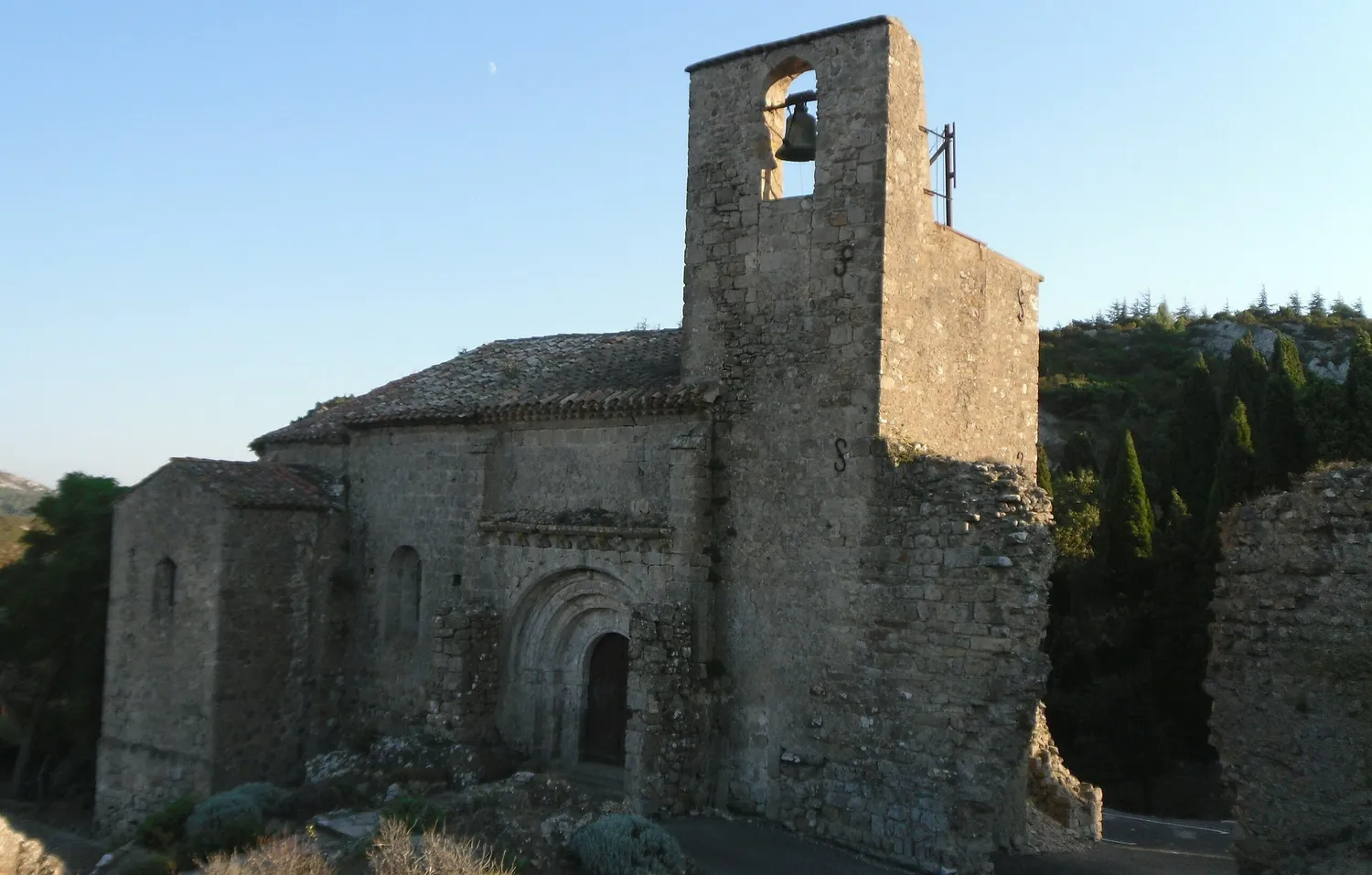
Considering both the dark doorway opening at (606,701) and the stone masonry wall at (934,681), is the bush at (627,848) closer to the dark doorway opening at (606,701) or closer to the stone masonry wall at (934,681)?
the stone masonry wall at (934,681)

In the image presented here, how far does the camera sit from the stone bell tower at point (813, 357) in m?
12.1

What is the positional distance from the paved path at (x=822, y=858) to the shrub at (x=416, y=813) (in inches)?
106

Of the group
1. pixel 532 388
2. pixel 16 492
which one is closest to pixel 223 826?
pixel 532 388

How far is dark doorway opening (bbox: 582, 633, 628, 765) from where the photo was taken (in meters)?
14.6

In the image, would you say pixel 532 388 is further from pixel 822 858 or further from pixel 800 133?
pixel 822 858

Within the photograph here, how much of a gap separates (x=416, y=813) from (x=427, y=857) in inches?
102

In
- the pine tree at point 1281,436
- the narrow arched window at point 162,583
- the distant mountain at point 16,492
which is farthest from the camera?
the distant mountain at point 16,492

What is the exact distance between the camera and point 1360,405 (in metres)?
20.5

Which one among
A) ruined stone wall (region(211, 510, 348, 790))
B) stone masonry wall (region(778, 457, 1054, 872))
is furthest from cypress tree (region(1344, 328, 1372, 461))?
ruined stone wall (region(211, 510, 348, 790))

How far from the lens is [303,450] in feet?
60.2

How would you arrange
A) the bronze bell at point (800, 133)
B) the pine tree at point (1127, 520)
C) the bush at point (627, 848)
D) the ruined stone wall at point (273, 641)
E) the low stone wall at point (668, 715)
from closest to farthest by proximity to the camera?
the bush at point (627, 848), the low stone wall at point (668, 715), the bronze bell at point (800, 133), the ruined stone wall at point (273, 641), the pine tree at point (1127, 520)

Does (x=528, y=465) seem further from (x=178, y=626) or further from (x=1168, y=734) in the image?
(x=1168, y=734)

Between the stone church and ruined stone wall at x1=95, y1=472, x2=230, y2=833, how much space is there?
2.3 inches

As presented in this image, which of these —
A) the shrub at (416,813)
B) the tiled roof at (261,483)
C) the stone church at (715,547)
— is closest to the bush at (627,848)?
the stone church at (715,547)
